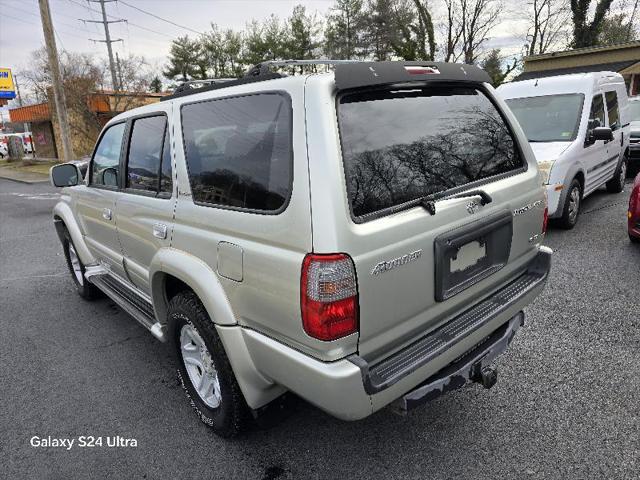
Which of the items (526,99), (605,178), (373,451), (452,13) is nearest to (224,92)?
(373,451)

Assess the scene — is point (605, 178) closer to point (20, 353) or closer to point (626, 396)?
point (626, 396)

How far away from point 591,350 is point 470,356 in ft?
5.06

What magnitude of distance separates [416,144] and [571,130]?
A: 519 centimetres

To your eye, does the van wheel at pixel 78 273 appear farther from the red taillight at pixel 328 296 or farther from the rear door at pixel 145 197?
the red taillight at pixel 328 296

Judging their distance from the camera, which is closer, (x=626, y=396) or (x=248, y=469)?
(x=248, y=469)

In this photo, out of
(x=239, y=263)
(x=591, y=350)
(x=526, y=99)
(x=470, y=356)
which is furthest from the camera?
(x=526, y=99)

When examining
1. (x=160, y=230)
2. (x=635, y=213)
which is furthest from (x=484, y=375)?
(x=635, y=213)

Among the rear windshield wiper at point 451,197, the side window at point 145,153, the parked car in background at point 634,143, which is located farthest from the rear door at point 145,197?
the parked car in background at point 634,143

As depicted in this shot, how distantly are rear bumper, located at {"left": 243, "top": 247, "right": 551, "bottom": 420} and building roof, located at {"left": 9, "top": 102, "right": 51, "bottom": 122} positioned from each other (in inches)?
1308

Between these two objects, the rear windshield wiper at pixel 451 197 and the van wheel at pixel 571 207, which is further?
the van wheel at pixel 571 207

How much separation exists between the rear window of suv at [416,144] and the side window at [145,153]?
143 cm

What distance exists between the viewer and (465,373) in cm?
221

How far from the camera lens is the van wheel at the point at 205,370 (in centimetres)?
234

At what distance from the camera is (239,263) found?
204 cm
